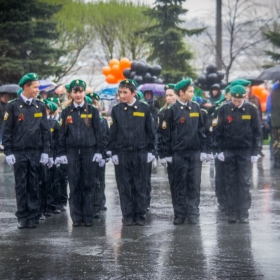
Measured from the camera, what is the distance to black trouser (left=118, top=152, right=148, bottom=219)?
11.8 m

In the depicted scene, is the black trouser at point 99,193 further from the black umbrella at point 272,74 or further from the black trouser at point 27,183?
the black umbrella at point 272,74

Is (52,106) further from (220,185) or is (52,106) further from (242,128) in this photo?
(242,128)

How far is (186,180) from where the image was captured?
1188 cm

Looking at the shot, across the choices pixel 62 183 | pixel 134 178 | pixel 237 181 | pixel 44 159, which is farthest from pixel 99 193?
pixel 237 181

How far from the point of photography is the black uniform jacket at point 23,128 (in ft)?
37.4

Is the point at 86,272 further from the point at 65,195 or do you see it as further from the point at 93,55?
the point at 93,55

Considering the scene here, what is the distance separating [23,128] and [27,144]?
202 millimetres

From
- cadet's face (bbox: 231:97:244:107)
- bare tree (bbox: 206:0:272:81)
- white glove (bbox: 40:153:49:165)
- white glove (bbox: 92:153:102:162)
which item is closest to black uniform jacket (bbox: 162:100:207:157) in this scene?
cadet's face (bbox: 231:97:244:107)

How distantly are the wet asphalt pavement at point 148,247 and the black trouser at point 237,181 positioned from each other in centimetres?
26

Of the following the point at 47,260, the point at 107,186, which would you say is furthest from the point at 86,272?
the point at 107,186

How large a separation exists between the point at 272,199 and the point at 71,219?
367 cm

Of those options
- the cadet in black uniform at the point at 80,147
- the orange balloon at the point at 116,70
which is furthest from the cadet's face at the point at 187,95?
the orange balloon at the point at 116,70

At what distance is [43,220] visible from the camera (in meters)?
12.3

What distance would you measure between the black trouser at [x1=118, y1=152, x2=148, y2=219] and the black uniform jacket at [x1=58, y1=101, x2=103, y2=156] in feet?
1.21
